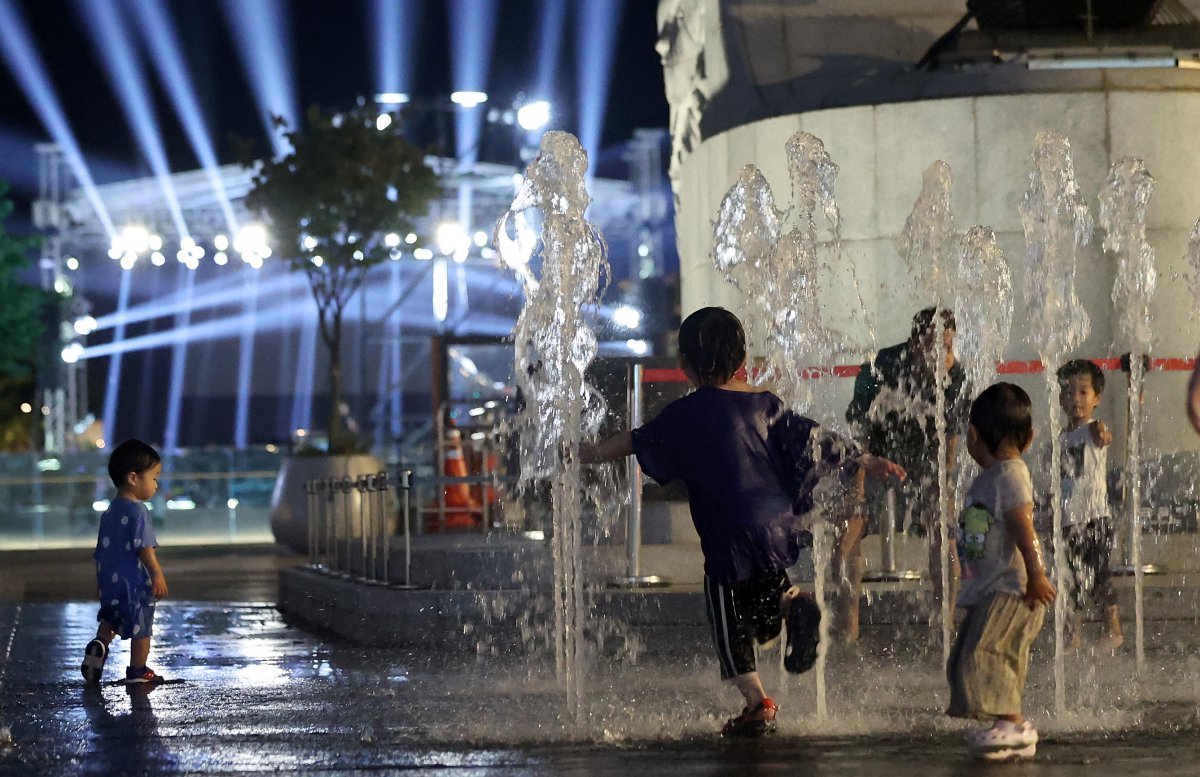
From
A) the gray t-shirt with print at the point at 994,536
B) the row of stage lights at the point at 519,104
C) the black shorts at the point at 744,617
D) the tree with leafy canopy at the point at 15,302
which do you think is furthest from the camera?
the tree with leafy canopy at the point at 15,302

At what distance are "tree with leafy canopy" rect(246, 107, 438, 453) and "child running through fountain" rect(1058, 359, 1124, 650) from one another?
696 inches

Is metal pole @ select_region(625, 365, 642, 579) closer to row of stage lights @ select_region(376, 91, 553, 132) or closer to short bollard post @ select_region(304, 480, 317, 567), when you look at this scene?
short bollard post @ select_region(304, 480, 317, 567)

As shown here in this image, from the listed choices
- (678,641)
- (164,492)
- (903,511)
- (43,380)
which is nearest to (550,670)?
(678,641)

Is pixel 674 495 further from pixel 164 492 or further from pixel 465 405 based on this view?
pixel 164 492

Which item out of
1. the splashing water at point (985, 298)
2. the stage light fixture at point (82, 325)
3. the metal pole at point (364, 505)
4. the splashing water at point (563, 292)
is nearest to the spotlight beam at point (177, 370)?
the stage light fixture at point (82, 325)

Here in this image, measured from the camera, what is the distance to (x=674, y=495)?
12422 mm

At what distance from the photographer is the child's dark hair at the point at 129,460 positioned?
8.00 metres

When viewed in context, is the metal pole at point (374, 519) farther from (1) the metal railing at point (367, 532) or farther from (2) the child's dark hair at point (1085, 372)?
(2) the child's dark hair at point (1085, 372)

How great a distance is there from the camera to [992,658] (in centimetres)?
545

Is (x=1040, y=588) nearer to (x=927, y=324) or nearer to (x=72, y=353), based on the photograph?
(x=927, y=324)

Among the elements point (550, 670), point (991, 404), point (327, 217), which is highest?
point (327, 217)

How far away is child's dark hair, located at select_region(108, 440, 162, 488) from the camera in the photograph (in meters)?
8.00

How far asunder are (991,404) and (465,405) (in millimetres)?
16782

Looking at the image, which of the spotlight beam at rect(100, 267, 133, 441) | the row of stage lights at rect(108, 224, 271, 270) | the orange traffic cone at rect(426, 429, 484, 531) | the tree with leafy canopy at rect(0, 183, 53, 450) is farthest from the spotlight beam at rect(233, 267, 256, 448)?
the orange traffic cone at rect(426, 429, 484, 531)
